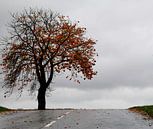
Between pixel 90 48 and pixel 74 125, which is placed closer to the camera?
pixel 74 125

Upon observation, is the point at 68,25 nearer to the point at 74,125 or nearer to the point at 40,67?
the point at 40,67

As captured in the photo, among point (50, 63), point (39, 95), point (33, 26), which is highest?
point (33, 26)

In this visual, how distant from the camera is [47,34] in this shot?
48094mm

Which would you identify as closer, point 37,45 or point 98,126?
point 98,126

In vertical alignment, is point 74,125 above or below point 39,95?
below

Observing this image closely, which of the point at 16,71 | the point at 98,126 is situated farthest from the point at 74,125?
the point at 16,71

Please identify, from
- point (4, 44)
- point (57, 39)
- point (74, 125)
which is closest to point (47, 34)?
point (57, 39)

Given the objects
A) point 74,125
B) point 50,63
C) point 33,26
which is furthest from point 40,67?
point 74,125

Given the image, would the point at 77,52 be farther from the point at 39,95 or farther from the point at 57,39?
the point at 39,95

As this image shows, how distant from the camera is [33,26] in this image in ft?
158

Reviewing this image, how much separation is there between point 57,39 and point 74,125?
1130 inches

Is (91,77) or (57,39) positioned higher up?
(57,39)

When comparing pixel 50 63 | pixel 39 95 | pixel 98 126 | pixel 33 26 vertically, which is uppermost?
pixel 33 26

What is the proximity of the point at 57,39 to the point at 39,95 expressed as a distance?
5652mm
